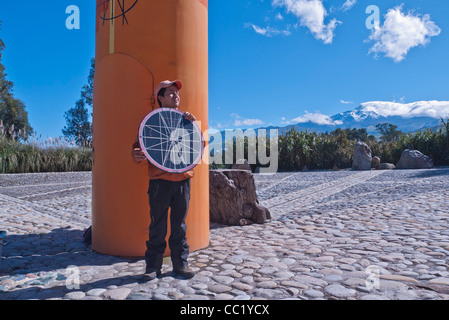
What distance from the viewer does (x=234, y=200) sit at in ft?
17.8

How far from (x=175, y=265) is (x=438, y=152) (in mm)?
19265

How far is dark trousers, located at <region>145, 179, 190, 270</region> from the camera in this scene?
9.63 feet

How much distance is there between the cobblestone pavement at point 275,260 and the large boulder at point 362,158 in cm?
1057

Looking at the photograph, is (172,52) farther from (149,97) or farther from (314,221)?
(314,221)

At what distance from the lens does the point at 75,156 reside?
543 inches

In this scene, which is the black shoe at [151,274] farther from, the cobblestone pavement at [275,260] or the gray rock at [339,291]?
the gray rock at [339,291]

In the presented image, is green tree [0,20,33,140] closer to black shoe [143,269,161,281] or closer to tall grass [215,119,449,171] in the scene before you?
tall grass [215,119,449,171]

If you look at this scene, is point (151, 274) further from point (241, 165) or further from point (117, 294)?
point (241, 165)

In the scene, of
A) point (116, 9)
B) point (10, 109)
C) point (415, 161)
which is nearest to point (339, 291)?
point (116, 9)

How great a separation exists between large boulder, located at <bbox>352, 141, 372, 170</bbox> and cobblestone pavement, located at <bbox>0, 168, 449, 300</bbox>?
1057 centimetres

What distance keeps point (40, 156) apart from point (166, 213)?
12266mm

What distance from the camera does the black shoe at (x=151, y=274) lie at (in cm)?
283

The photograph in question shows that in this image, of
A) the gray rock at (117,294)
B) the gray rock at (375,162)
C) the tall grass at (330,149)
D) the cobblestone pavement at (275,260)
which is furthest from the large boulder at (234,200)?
the gray rock at (375,162)
